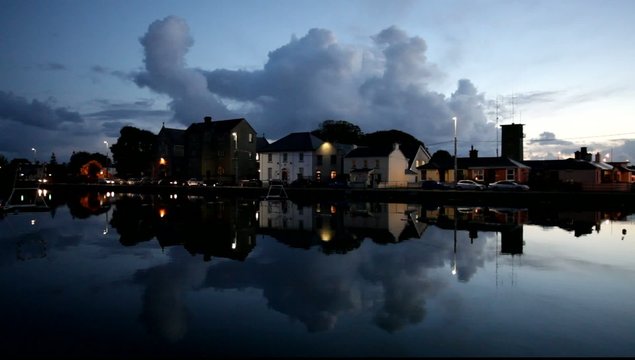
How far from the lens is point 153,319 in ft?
35.2

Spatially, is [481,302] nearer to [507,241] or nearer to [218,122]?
[507,241]

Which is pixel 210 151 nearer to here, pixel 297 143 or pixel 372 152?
pixel 297 143

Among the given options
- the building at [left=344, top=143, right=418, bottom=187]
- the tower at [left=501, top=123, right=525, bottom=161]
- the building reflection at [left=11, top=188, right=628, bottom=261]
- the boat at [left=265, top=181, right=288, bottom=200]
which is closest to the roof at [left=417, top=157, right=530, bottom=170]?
the building at [left=344, top=143, right=418, bottom=187]

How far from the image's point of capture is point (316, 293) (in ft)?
43.0

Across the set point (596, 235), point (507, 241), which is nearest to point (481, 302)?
point (507, 241)

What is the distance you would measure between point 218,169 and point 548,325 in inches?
3182

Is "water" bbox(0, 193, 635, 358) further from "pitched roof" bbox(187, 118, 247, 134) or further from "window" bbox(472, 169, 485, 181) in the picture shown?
"pitched roof" bbox(187, 118, 247, 134)

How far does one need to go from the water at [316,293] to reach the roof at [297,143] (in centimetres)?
5188

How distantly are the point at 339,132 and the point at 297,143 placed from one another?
34.7 m

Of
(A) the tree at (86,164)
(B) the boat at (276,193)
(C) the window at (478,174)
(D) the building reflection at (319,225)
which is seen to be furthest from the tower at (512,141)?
(A) the tree at (86,164)

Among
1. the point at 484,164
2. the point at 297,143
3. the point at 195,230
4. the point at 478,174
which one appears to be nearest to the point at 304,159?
the point at 297,143

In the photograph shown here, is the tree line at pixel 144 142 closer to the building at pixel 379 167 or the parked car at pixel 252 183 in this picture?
the building at pixel 379 167

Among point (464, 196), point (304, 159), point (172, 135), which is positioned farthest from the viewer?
point (172, 135)

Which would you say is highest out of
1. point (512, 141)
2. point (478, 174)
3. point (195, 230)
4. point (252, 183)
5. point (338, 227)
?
point (512, 141)
